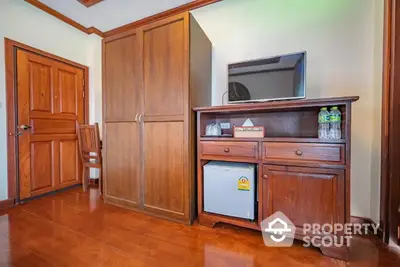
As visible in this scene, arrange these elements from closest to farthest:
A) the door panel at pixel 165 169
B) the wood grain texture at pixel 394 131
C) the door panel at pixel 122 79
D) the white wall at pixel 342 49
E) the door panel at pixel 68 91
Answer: the wood grain texture at pixel 394 131
the white wall at pixel 342 49
the door panel at pixel 165 169
the door panel at pixel 122 79
the door panel at pixel 68 91

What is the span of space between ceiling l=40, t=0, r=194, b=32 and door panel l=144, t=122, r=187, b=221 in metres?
1.61

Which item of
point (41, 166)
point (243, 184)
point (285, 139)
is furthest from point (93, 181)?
point (285, 139)

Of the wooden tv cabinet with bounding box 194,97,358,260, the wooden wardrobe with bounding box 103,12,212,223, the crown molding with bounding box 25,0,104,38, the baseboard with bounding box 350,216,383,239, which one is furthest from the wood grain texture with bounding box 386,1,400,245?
the crown molding with bounding box 25,0,104,38

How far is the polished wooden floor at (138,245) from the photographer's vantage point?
124cm

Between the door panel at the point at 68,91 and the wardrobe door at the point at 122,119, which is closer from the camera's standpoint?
the wardrobe door at the point at 122,119

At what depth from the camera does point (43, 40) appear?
248 cm

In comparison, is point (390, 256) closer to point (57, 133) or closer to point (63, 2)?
point (57, 133)

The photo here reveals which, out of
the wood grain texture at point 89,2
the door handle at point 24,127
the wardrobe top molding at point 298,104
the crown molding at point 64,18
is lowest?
the door handle at point 24,127

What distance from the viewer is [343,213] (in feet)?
4.12

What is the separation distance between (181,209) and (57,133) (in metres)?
2.21

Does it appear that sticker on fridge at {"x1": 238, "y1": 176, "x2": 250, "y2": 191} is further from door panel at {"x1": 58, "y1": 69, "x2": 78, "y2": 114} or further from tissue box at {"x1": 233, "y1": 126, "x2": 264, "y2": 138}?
door panel at {"x1": 58, "y1": 69, "x2": 78, "y2": 114}

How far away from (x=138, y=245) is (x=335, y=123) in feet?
5.63

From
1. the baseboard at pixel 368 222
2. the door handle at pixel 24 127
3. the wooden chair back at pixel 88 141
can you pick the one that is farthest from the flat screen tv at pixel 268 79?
the door handle at pixel 24 127

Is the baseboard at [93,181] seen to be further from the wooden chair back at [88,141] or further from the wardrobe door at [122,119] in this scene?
the wardrobe door at [122,119]
